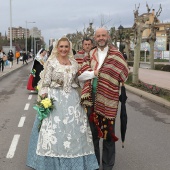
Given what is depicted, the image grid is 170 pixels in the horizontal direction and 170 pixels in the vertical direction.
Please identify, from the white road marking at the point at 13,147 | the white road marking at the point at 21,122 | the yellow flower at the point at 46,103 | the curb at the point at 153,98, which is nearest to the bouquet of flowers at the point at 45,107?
the yellow flower at the point at 46,103

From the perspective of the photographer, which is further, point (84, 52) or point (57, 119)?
point (84, 52)

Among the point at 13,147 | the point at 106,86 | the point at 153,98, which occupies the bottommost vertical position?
the point at 13,147

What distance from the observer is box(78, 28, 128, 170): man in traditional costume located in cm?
385

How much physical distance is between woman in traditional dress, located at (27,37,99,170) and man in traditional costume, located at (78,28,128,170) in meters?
0.16

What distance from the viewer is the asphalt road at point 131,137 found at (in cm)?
488

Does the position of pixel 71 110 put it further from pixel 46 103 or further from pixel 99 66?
pixel 99 66

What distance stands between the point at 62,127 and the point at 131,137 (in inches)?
106

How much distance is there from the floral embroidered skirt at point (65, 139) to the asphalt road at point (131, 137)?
76cm

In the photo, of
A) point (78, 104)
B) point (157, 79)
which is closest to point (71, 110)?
point (78, 104)

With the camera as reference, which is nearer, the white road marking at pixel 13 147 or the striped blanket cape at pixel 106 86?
the striped blanket cape at pixel 106 86

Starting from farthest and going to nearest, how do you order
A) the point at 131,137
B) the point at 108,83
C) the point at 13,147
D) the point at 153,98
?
the point at 153,98
the point at 131,137
the point at 13,147
the point at 108,83

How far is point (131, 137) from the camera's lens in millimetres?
6348

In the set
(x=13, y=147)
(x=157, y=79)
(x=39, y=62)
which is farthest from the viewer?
(x=157, y=79)

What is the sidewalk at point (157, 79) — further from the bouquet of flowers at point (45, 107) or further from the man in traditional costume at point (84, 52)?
the bouquet of flowers at point (45, 107)
